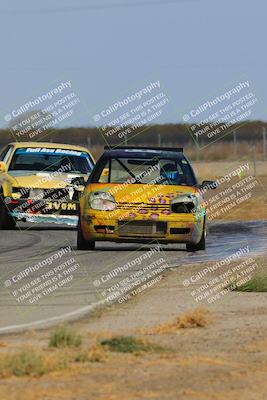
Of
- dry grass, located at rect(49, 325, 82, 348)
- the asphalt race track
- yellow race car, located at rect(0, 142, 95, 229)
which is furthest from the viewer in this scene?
yellow race car, located at rect(0, 142, 95, 229)

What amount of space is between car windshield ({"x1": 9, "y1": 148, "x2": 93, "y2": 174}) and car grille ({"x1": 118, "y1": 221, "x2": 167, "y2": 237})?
21.0 ft

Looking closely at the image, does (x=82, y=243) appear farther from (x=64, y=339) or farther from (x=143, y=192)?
(x=64, y=339)

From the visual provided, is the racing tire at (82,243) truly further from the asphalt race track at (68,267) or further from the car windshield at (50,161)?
the car windshield at (50,161)

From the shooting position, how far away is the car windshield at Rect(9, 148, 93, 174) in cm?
2523

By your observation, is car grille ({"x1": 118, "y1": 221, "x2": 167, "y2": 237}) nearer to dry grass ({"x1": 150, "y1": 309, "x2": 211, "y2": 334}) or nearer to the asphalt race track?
the asphalt race track

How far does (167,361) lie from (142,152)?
11.2 meters

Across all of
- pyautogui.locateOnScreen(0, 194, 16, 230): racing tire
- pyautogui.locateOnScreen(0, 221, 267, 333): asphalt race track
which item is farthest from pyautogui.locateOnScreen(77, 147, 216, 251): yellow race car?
pyautogui.locateOnScreen(0, 194, 16, 230): racing tire

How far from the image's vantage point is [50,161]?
1000 inches

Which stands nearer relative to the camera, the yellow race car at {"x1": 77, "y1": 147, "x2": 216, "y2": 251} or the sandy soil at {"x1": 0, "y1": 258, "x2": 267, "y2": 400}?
the sandy soil at {"x1": 0, "y1": 258, "x2": 267, "y2": 400}

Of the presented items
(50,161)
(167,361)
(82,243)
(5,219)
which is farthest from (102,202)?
(167,361)

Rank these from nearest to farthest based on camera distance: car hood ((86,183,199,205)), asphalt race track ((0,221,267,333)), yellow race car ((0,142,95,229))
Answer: asphalt race track ((0,221,267,333)) < car hood ((86,183,199,205)) < yellow race car ((0,142,95,229))

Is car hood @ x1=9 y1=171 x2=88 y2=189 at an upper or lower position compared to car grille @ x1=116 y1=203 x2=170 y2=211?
lower

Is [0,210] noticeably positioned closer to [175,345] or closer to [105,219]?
[105,219]

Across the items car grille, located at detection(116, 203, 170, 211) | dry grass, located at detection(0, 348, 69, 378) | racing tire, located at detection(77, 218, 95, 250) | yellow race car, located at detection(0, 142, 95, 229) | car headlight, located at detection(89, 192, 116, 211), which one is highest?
dry grass, located at detection(0, 348, 69, 378)
